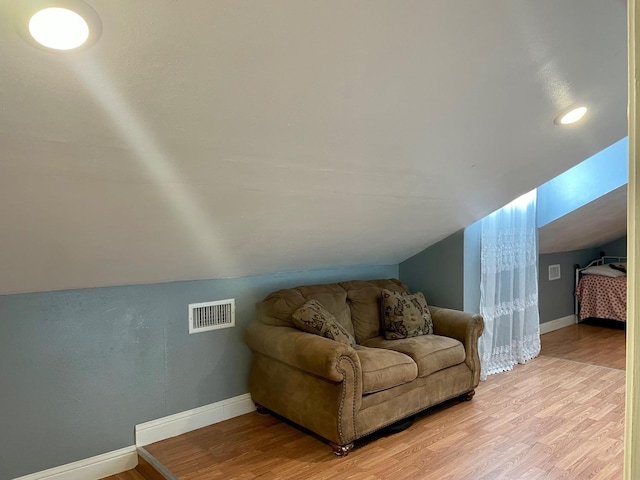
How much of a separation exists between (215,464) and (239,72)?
2.10m

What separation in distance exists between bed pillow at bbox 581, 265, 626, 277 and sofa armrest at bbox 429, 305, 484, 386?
10.4 ft

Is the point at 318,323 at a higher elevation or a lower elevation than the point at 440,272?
lower

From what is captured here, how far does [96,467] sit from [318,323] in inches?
58.1

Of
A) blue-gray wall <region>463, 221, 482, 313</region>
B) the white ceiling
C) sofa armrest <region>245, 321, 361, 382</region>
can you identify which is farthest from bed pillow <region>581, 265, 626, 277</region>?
sofa armrest <region>245, 321, 361, 382</region>

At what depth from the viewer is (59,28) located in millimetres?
1197

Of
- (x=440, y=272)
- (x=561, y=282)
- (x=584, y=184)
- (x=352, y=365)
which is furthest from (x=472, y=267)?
(x=561, y=282)

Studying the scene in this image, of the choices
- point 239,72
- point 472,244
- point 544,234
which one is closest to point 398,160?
point 239,72

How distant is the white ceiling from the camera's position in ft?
14.7

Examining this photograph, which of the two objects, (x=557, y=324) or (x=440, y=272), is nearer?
(x=440, y=272)

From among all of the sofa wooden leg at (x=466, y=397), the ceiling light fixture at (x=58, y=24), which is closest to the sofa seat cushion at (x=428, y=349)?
the sofa wooden leg at (x=466, y=397)

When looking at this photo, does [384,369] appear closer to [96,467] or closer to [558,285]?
[96,467]

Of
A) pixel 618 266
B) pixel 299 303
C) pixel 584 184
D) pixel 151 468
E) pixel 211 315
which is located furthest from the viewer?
pixel 618 266

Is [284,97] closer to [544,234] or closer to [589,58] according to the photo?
[589,58]

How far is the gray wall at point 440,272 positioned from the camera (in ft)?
13.0
